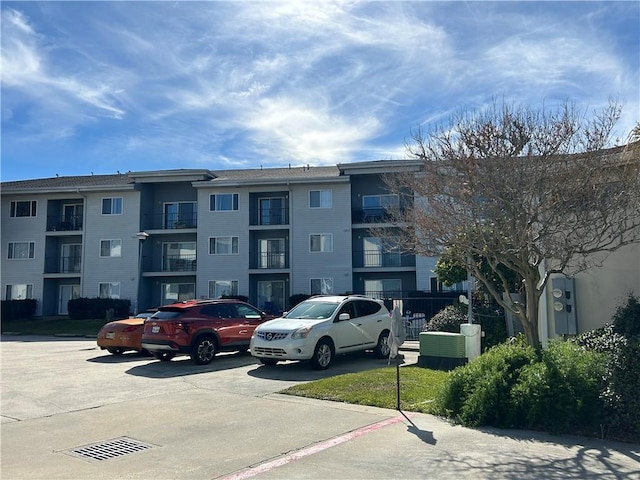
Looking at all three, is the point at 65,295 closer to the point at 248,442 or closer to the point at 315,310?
the point at 315,310

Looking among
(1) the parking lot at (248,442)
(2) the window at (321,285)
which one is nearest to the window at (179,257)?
(2) the window at (321,285)

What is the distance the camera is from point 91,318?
34.5 metres

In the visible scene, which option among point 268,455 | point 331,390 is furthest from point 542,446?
point 331,390

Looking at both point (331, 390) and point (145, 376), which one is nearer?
point (331, 390)

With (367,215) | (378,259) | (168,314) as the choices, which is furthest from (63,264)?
(168,314)

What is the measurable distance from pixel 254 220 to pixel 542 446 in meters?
30.7

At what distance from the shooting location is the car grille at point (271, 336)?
12.5 meters

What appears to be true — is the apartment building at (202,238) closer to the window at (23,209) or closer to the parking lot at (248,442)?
the window at (23,209)

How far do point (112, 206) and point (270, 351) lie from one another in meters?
28.4

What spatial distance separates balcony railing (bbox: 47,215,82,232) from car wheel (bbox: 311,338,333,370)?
101 feet

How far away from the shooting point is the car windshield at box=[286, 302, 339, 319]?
1343cm

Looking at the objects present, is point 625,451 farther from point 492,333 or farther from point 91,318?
point 91,318

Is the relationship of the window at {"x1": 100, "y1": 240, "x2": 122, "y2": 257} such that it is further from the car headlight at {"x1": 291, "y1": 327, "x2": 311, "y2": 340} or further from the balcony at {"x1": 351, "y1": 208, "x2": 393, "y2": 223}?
the car headlight at {"x1": 291, "y1": 327, "x2": 311, "y2": 340}

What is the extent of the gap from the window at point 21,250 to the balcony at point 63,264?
1284 mm
